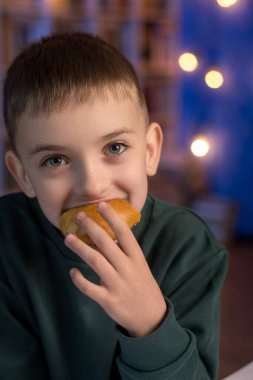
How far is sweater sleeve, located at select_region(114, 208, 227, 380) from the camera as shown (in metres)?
0.76

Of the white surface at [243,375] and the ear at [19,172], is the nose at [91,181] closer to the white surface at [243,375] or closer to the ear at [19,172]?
the ear at [19,172]

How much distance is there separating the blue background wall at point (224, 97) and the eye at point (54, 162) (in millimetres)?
2565

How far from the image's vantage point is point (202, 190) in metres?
3.63

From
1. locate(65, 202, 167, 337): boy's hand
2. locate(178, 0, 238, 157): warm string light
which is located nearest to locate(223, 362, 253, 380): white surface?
locate(65, 202, 167, 337): boy's hand

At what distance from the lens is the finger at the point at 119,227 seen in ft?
2.37

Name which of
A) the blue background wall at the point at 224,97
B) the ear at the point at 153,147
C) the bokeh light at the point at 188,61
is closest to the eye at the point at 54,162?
the ear at the point at 153,147

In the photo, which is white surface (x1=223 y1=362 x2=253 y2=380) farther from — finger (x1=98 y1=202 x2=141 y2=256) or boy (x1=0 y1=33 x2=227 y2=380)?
finger (x1=98 y1=202 x2=141 y2=256)

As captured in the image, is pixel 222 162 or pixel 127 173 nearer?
pixel 127 173

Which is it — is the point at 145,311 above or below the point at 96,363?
above

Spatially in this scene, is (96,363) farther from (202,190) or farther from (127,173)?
(202,190)

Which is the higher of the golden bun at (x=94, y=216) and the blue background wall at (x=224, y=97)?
the golden bun at (x=94, y=216)

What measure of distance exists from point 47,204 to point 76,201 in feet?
0.20

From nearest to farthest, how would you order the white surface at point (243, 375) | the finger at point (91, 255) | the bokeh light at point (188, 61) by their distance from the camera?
the finger at point (91, 255) < the white surface at point (243, 375) < the bokeh light at point (188, 61)

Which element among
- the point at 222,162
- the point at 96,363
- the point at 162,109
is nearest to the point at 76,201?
the point at 96,363
